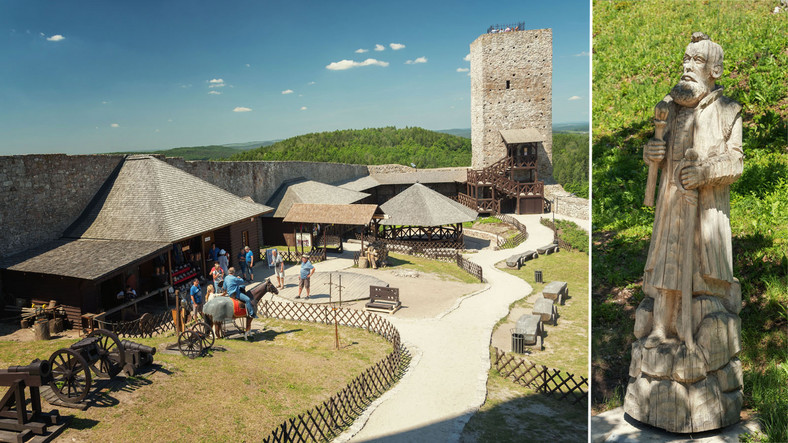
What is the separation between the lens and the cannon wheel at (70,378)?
24.8 ft

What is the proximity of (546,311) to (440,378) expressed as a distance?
5.33 metres

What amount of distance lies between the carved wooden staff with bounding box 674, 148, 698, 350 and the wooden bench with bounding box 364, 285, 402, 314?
35.5 ft

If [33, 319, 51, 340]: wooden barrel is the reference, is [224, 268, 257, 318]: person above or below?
above

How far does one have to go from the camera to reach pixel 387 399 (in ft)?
31.6

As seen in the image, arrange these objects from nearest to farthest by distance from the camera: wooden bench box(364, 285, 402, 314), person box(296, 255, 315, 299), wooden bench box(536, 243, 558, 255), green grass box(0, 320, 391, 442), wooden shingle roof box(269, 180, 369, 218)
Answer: green grass box(0, 320, 391, 442) → wooden bench box(364, 285, 402, 314) → person box(296, 255, 315, 299) → wooden bench box(536, 243, 558, 255) → wooden shingle roof box(269, 180, 369, 218)

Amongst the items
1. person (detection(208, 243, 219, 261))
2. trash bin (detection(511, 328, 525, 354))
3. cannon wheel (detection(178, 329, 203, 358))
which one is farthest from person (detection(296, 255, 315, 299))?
trash bin (detection(511, 328, 525, 354))

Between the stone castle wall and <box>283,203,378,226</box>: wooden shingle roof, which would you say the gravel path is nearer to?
<box>283,203,378,226</box>: wooden shingle roof

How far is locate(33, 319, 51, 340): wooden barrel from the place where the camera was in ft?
39.0

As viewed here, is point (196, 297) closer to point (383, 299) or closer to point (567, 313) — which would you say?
point (383, 299)

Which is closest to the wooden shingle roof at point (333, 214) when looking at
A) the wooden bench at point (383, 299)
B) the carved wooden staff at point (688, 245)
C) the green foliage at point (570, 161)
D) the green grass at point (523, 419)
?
the wooden bench at point (383, 299)

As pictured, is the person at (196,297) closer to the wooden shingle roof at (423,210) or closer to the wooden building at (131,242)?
the wooden building at (131,242)

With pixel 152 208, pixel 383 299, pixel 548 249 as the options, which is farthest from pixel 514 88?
pixel 152 208

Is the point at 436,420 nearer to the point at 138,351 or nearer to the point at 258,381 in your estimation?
the point at 258,381

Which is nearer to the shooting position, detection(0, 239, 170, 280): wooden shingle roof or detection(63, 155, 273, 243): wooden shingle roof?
detection(0, 239, 170, 280): wooden shingle roof
